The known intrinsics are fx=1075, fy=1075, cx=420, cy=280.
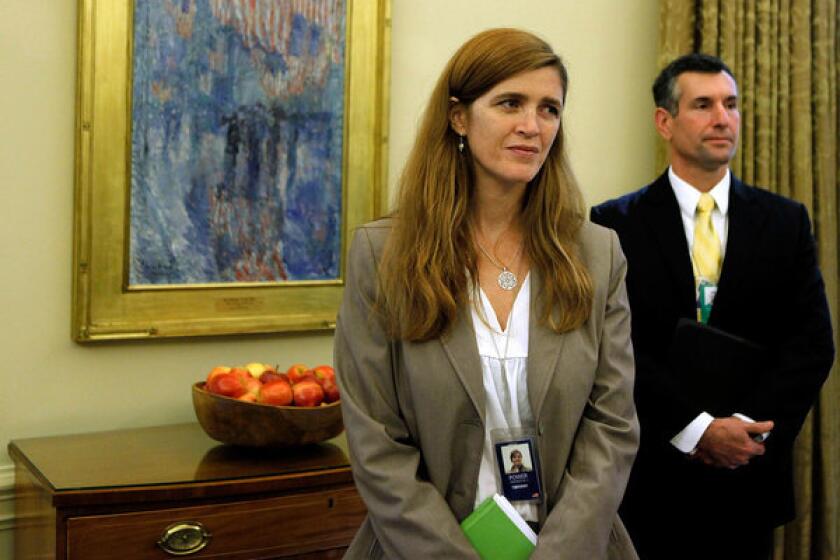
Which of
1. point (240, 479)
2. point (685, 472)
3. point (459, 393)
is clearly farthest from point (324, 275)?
point (459, 393)

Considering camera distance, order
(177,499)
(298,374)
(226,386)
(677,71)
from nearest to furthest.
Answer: (177,499) < (226,386) < (298,374) < (677,71)

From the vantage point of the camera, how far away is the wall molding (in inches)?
120

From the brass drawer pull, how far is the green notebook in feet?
3.09

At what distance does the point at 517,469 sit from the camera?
2070 mm

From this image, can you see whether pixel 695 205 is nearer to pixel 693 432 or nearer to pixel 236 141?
pixel 693 432

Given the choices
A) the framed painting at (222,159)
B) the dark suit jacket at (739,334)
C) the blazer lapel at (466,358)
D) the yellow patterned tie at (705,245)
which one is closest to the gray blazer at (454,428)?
the blazer lapel at (466,358)

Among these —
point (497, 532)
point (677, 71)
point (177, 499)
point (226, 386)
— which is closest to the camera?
point (497, 532)

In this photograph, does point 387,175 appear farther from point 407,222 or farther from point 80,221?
point 407,222

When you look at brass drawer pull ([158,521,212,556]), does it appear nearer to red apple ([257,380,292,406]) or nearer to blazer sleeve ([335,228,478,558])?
red apple ([257,380,292,406])

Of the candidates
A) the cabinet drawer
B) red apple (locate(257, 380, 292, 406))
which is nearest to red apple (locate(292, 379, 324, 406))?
red apple (locate(257, 380, 292, 406))

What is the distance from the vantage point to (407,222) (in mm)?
2189

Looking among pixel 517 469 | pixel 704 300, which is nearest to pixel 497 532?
pixel 517 469

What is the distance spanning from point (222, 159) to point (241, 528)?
1.18m

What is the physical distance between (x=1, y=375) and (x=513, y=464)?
1.71 metres
